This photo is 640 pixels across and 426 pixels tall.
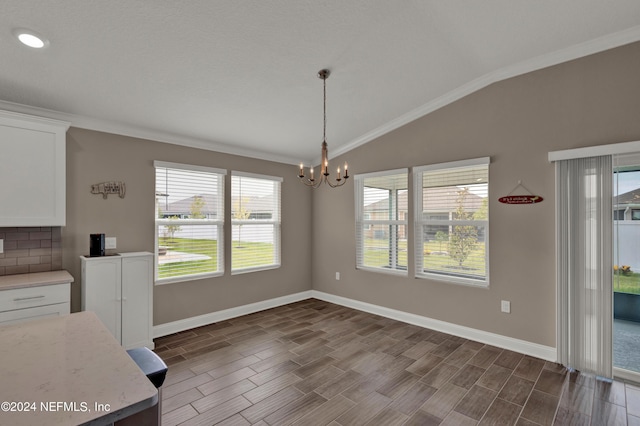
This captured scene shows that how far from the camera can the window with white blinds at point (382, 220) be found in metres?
4.56

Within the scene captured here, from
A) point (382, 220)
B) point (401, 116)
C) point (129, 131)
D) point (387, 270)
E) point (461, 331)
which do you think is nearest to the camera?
point (129, 131)

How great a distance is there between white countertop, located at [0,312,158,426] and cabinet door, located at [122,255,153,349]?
2.04 meters

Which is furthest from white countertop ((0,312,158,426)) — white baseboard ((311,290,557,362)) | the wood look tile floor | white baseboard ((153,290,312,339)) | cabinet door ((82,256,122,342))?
white baseboard ((311,290,557,362))

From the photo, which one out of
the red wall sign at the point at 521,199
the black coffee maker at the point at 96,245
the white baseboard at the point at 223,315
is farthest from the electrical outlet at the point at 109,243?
the red wall sign at the point at 521,199

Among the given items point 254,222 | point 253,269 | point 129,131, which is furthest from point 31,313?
point 254,222

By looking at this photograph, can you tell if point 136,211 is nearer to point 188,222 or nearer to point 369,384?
point 188,222

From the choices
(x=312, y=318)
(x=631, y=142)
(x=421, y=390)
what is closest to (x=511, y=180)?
(x=631, y=142)

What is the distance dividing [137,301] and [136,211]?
1067 millimetres

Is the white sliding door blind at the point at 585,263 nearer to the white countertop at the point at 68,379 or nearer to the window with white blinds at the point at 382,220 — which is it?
the window with white blinds at the point at 382,220

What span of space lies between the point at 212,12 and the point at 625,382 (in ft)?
15.2

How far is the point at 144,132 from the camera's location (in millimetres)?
3840

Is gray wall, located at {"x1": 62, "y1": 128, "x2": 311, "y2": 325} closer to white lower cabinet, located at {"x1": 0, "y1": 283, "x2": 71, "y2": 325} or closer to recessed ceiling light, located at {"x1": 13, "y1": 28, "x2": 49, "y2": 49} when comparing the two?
white lower cabinet, located at {"x1": 0, "y1": 283, "x2": 71, "y2": 325}

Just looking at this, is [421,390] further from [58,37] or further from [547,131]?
[58,37]

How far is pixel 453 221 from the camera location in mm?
3994
